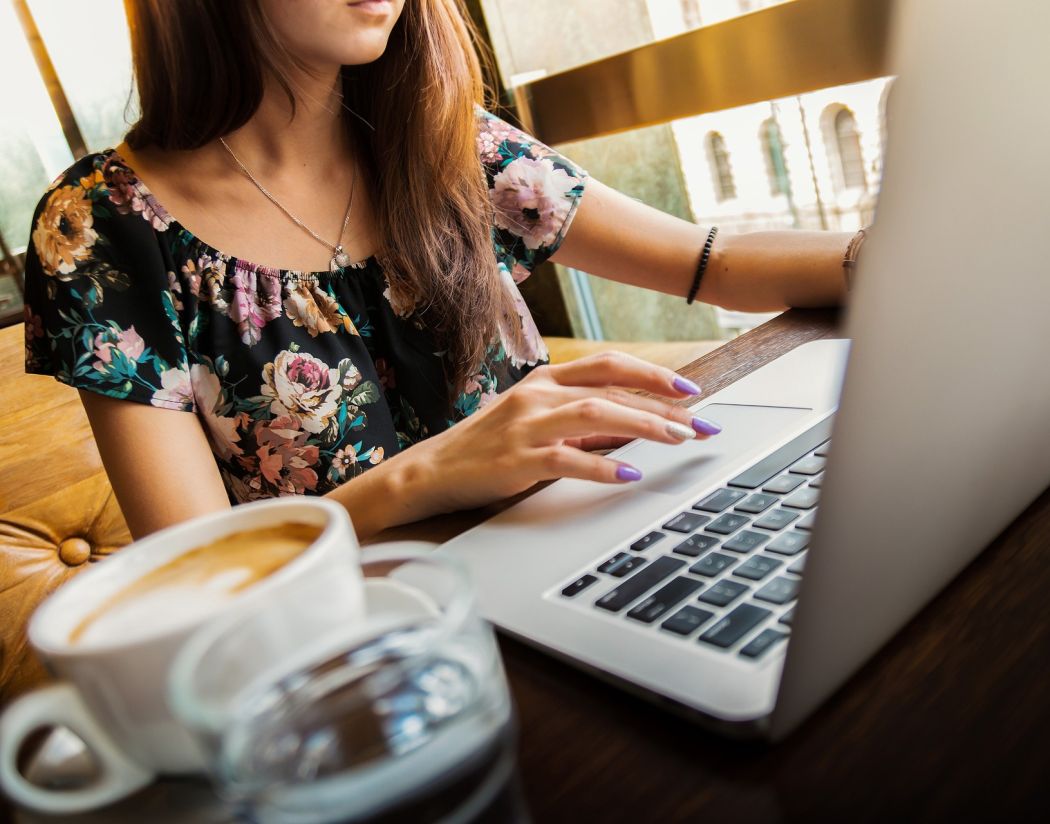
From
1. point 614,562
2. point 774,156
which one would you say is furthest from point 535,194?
point 774,156

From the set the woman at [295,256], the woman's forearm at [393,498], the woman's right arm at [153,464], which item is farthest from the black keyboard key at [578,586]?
the woman's right arm at [153,464]

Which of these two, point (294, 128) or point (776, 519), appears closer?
point (776, 519)

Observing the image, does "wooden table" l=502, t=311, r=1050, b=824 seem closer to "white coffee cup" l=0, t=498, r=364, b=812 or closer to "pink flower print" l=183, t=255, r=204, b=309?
"white coffee cup" l=0, t=498, r=364, b=812

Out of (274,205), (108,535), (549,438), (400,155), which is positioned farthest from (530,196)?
(108,535)

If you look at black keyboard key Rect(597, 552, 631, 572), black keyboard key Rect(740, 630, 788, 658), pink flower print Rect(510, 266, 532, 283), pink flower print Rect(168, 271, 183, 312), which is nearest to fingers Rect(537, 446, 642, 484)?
black keyboard key Rect(597, 552, 631, 572)

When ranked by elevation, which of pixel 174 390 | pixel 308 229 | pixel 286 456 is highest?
pixel 308 229

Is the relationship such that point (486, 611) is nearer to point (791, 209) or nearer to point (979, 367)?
point (979, 367)

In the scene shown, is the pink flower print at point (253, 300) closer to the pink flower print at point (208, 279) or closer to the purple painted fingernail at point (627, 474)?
the pink flower print at point (208, 279)

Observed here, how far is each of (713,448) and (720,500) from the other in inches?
3.9

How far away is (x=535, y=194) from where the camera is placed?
112 cm

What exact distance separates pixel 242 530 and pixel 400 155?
0.75m

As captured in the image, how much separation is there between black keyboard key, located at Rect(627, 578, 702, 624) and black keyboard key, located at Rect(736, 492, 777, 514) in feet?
0.23

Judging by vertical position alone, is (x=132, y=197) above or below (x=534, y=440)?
above

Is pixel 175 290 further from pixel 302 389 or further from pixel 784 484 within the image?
pixel 784 484
